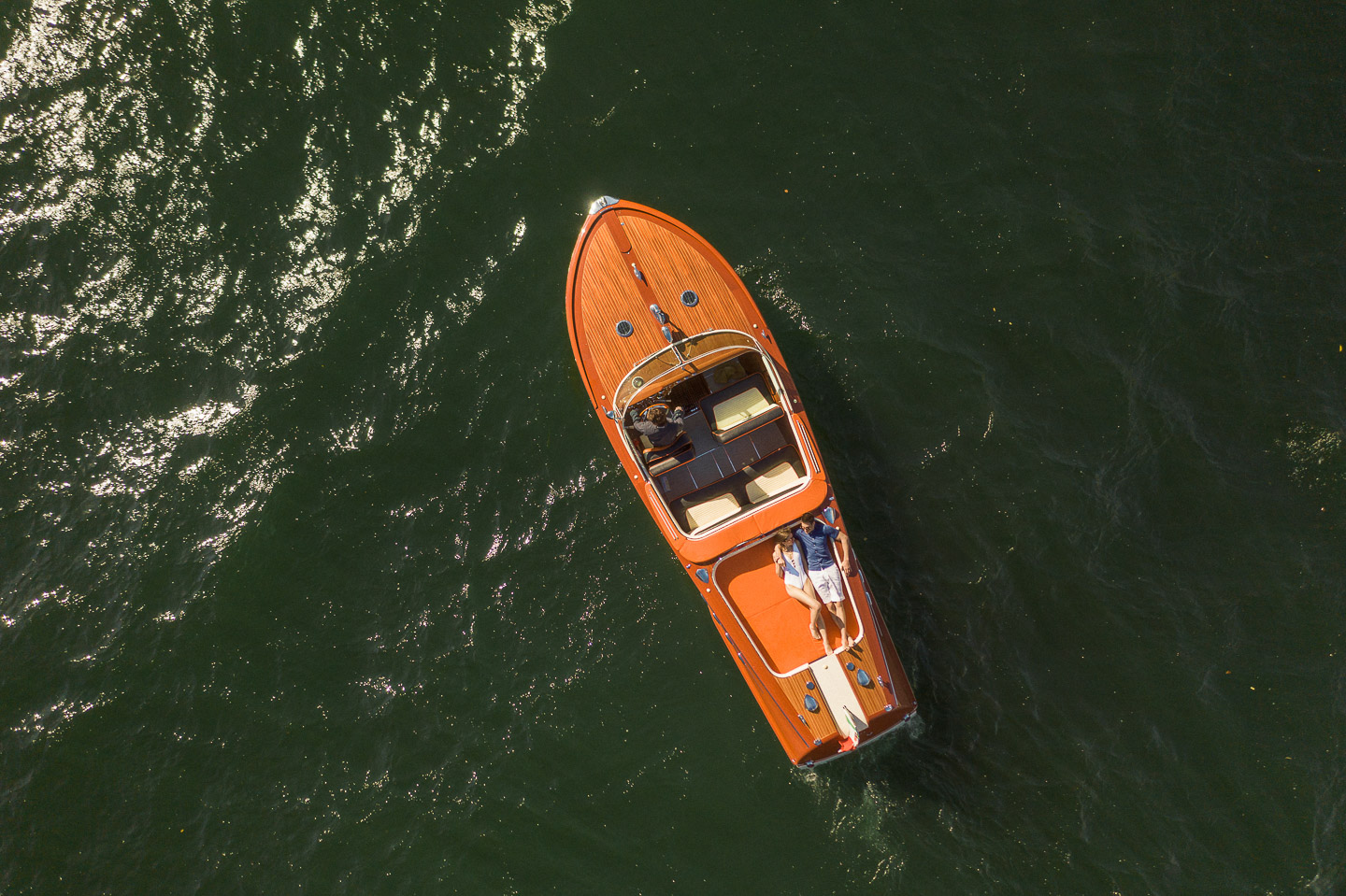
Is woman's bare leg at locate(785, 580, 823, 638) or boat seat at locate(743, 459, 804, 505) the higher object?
boat seat at locate(743, 459, 804, 505)

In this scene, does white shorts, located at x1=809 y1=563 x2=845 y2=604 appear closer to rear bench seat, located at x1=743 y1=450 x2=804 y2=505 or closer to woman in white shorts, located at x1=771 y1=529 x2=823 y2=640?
woman in white shorts, located at x1=771 y1=529 x2=823 y2=640

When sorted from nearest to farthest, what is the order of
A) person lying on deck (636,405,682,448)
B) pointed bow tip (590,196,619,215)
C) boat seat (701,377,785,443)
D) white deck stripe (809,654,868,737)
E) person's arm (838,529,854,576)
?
white deck stripe (809,654,868,737)
person's arm (838,529,854,576)
person lying on deck (636,405,682,448)
boat seat (701,377,785,443)
pointed bow tip (590,196,619,215)

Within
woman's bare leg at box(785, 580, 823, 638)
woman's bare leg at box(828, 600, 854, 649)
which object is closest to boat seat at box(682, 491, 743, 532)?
woman's bare leg at box(785, 580, 823, 638)

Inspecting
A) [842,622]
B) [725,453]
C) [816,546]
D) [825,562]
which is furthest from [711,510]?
[842,622]

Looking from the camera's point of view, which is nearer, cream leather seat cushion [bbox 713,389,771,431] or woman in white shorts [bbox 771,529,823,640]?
woman in white shorts [bbox 771,529,823,640]

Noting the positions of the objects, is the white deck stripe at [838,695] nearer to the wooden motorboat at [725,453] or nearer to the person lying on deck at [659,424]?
the wooden motorboat at [725,453]

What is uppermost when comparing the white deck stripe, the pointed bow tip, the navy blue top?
the pointed bow tip

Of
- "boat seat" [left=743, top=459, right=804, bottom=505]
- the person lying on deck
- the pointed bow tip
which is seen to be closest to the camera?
the person lying on deck

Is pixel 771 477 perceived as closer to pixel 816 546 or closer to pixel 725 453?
pixel 725 453
